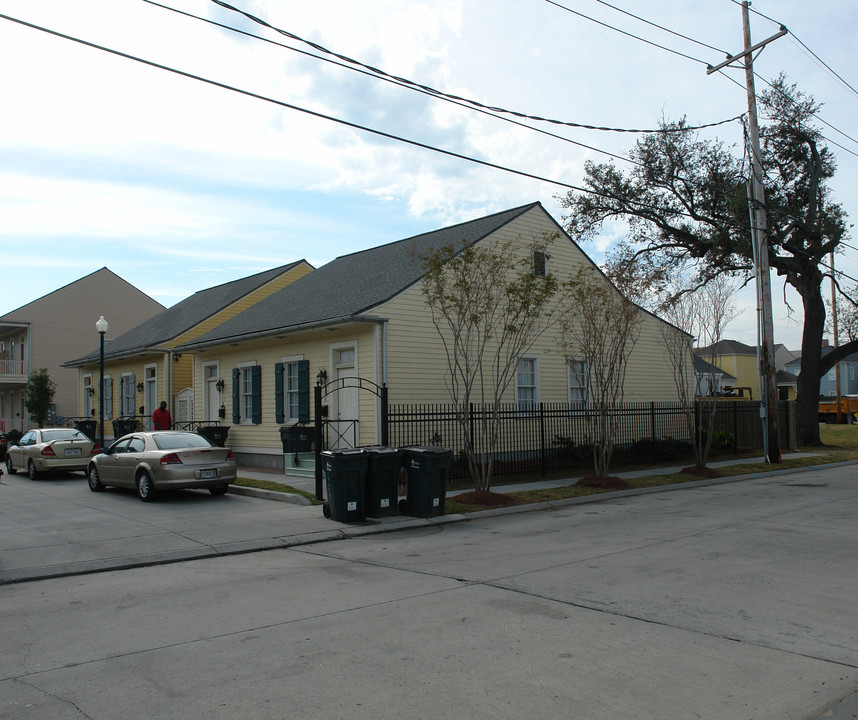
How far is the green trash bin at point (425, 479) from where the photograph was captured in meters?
12.3

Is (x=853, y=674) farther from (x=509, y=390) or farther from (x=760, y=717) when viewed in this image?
(x=509, y=390)

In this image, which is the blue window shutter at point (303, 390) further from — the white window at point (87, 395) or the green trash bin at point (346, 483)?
the white window at point (87, 395)

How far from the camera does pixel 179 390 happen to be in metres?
27.2

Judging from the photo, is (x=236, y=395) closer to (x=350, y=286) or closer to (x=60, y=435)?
(x=60, y=435)

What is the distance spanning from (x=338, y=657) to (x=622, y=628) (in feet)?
7.44

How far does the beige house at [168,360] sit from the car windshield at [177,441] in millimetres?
8524

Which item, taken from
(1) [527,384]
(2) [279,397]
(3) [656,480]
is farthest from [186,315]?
(3) [656,480]

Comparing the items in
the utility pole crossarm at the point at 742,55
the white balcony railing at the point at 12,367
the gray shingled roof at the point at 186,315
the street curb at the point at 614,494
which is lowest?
the street curb at the point at 614,494

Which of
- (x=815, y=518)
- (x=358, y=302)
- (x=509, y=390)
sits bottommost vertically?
(x=815, y=518)

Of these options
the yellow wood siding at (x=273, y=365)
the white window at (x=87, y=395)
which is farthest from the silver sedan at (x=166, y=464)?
the white window at (x=87, y=395)

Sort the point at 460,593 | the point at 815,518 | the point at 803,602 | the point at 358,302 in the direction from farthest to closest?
the point at 358,302, the point at 815,518, the point at 460,593, the point at 803,602

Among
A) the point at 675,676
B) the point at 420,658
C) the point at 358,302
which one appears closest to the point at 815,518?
the point at 675,676

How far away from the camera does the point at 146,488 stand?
1464 cm

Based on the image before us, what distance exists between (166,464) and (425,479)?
17.7ft
